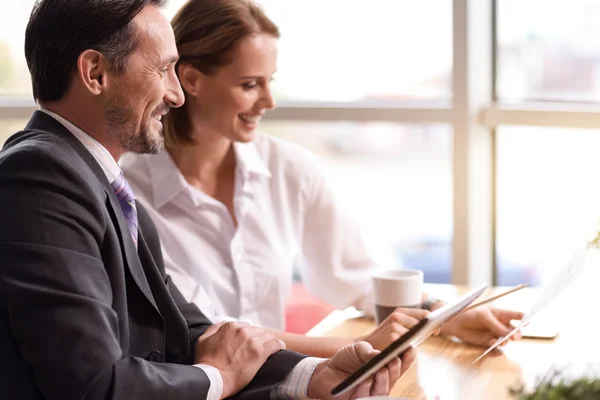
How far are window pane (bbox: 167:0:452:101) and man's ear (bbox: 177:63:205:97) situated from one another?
1066 mm

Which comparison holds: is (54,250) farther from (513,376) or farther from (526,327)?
(526,327)

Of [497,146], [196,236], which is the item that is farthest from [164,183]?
[497,146]

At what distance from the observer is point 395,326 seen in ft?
5.57

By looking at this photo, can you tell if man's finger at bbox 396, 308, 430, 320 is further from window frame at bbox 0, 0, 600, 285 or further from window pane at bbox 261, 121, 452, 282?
window pane at bbox 261, 121, 452, 282

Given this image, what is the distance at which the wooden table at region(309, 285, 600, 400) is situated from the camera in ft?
5.08

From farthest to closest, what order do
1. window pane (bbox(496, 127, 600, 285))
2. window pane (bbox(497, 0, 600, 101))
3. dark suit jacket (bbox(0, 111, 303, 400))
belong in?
window pane (bbox(496, 127, 600, 285)) < window pane (bbox(497, 0, 600, 101)) < dark suit jacket (bbox(0, 111, 303, 400))

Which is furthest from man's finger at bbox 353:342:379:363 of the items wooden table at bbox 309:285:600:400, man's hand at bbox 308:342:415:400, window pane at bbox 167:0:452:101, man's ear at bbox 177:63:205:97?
window pane at bbox 167:0:452:101

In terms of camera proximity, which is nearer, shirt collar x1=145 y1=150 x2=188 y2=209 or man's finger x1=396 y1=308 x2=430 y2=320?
man's finger x1=396 y1=308 x2=430 y2=320

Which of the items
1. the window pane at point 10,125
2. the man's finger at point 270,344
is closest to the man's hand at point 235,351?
the man's finger at point 270,344

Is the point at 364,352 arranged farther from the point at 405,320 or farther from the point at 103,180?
the point at 103,180

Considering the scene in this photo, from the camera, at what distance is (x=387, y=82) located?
3277 mm

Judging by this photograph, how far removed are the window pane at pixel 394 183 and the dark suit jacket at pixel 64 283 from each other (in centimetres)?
201

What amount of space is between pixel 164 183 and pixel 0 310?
0.93 meters

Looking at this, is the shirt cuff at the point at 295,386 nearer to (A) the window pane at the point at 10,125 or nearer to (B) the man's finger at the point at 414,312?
(B) the man's finger at the point at 414,312
